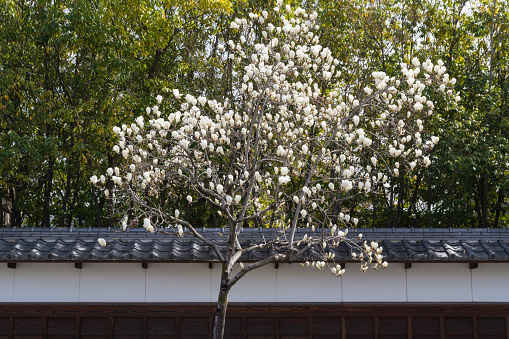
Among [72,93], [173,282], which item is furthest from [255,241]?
[72,93]

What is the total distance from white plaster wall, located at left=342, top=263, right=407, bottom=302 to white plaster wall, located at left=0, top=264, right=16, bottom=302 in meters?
4.75

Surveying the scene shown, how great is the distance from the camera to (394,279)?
7922 millimetres

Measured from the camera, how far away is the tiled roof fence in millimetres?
7270

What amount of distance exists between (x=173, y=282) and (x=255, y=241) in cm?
132

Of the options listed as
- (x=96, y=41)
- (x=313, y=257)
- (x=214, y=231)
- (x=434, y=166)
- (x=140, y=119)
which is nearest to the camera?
(x=140, y=119)

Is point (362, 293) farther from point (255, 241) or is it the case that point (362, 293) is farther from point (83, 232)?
point (83, 232)

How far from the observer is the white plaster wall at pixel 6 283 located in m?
7.78
